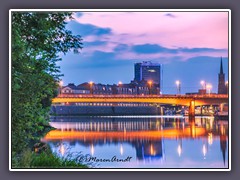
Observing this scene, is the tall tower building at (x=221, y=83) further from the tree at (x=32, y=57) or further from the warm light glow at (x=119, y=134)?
the warm light glow at (x=119, y=134)

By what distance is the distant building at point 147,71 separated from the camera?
8266mm

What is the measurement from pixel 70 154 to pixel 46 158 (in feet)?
2.88

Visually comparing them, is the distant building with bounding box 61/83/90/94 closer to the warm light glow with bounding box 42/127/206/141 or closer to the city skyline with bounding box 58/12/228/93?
the city skyline with bounding box 58/12/228/93

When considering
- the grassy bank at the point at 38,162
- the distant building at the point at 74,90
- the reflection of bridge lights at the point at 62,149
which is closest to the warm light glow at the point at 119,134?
the reflection of bridge lights at the point at 62,149

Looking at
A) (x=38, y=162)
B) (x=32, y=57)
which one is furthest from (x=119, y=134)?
(x=38, y=162)

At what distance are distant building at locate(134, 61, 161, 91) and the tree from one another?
3.01 feet

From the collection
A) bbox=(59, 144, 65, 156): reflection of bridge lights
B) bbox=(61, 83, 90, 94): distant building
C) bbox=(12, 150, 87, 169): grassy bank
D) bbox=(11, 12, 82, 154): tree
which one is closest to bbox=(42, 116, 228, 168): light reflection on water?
bbox=(59, 144, 65, 156): reflection of bridge lights

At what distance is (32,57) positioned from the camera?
Result: 7.95m

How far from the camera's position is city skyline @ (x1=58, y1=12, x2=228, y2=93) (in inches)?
309

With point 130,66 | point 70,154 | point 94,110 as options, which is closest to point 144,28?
point 130,66

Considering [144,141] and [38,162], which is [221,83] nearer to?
[144,141]

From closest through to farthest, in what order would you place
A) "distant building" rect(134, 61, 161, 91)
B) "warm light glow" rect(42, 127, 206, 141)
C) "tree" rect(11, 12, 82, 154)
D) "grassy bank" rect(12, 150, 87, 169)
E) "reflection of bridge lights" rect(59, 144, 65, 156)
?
"grassy bank" rect(12, 150, 87, 169) → "tree" rect(11, 12, 82, 154) → "distant building" rect(134, 61, 161, 91) → "reflection of bridge lights" rect(59, 144, 65, 156) → "warm light glow" rect(42, 127, 206, 141)
